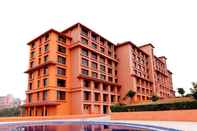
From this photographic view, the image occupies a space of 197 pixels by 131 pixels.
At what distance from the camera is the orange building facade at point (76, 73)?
39.2m

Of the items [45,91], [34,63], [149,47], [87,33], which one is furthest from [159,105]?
[149,47]

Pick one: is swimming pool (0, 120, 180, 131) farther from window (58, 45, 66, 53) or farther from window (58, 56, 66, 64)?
window (58, 45, 66, 53)

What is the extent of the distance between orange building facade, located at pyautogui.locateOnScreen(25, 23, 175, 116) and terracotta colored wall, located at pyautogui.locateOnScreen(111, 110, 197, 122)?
12.6 meters

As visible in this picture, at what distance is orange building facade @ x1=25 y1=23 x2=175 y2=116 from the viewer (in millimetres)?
39250

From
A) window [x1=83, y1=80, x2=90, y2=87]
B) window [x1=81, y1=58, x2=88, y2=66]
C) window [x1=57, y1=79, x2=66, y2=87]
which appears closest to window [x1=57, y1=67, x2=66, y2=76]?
window [x1=57, y1=79, x2=66, y2=87]

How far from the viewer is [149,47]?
68.8 metres

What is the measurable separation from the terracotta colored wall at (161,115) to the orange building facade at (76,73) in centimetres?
1258

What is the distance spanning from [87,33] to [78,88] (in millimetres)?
15011

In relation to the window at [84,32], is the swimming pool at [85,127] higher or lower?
lower

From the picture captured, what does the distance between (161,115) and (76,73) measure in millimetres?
22193

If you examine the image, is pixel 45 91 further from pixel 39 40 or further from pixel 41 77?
pixel 39 40

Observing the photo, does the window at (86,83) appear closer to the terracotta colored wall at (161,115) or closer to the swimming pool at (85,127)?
the terracotta colored wall at (161,115)

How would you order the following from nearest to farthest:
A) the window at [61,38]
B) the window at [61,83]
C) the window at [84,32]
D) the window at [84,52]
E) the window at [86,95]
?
the window at [61,83] → the window at [86,95] → the window at [61,38] → the window at [84,52] → the window at [84,32]

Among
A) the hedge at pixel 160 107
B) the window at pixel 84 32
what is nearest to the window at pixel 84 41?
the window at pixel 84 32
